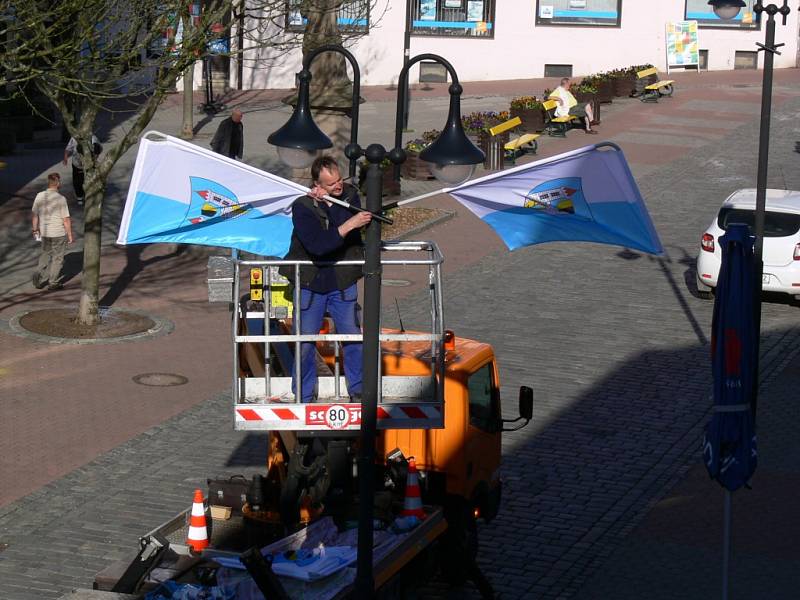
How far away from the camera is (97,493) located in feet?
42.0

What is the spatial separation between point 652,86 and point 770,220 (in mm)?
21291

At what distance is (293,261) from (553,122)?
27.6 metres

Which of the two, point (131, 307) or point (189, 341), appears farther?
point (131, 307)

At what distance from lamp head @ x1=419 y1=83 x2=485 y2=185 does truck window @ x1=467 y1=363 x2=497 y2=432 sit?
6.54 feet

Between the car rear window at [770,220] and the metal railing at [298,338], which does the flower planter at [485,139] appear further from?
the metal railing at [298,338]

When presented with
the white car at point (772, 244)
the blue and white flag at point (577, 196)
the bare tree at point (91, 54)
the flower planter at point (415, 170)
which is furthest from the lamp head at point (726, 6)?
the flower planter at point (415, 170)

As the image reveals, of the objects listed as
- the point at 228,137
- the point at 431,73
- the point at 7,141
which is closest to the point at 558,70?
the point at 431,73

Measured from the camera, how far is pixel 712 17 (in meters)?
47.3

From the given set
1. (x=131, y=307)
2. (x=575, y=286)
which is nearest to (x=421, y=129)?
(x=575, y=286)

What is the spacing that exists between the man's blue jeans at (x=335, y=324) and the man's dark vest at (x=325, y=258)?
9 cm

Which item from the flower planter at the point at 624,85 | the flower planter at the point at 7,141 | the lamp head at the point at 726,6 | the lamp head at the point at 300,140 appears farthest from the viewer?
the flower planter at the point at 624,85

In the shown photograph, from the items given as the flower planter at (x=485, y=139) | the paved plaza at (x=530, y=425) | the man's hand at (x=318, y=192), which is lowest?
the paved plaza at (x=530, y=425)

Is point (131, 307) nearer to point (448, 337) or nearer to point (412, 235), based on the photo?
point (412, 235)

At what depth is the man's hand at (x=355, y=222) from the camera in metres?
8.33
